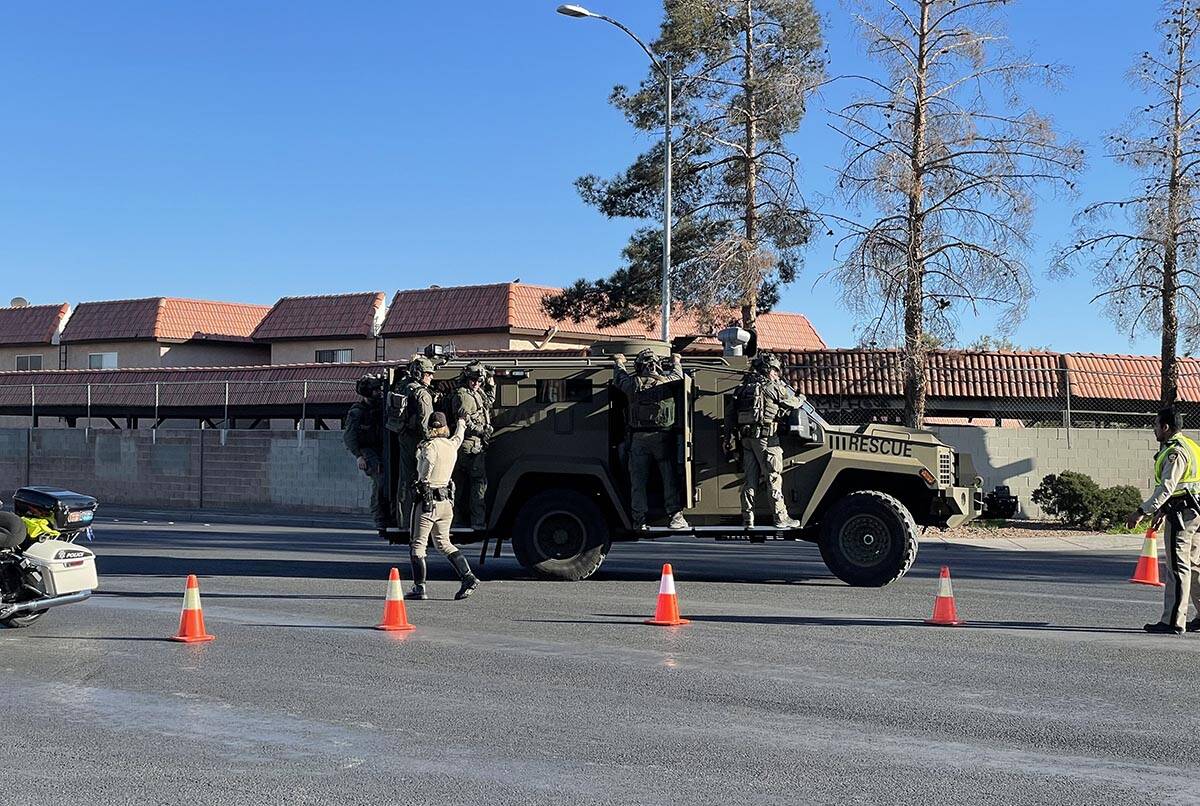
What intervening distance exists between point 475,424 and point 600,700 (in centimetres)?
677

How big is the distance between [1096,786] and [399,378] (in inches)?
412

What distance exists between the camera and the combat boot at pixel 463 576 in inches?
506

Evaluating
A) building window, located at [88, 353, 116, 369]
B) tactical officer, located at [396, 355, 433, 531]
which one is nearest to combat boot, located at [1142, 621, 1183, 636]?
tactical officer, located at [396, 355, 433, 531]

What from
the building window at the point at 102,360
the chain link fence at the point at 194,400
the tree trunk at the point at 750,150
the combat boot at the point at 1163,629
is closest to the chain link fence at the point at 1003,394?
the tree trunk at the point at 750,150

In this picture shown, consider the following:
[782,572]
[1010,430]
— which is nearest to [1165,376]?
[1010,430]

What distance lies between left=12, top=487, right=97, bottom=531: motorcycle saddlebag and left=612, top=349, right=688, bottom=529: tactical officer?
589 centimetres

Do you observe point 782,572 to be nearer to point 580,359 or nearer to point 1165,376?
point 580,359

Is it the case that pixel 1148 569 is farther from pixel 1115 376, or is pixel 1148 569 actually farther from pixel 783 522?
pixel 1115 376

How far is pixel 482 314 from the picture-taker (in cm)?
4400

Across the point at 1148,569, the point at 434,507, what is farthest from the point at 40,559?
the point at 1148,569

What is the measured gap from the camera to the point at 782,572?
16344mm

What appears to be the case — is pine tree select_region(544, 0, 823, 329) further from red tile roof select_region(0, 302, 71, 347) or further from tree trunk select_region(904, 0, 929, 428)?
red tile roof select_region(0, 302, 71, 347)

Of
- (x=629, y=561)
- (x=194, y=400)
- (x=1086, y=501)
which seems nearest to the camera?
(x=629, y=561)

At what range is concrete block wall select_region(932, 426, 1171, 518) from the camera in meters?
26.9
